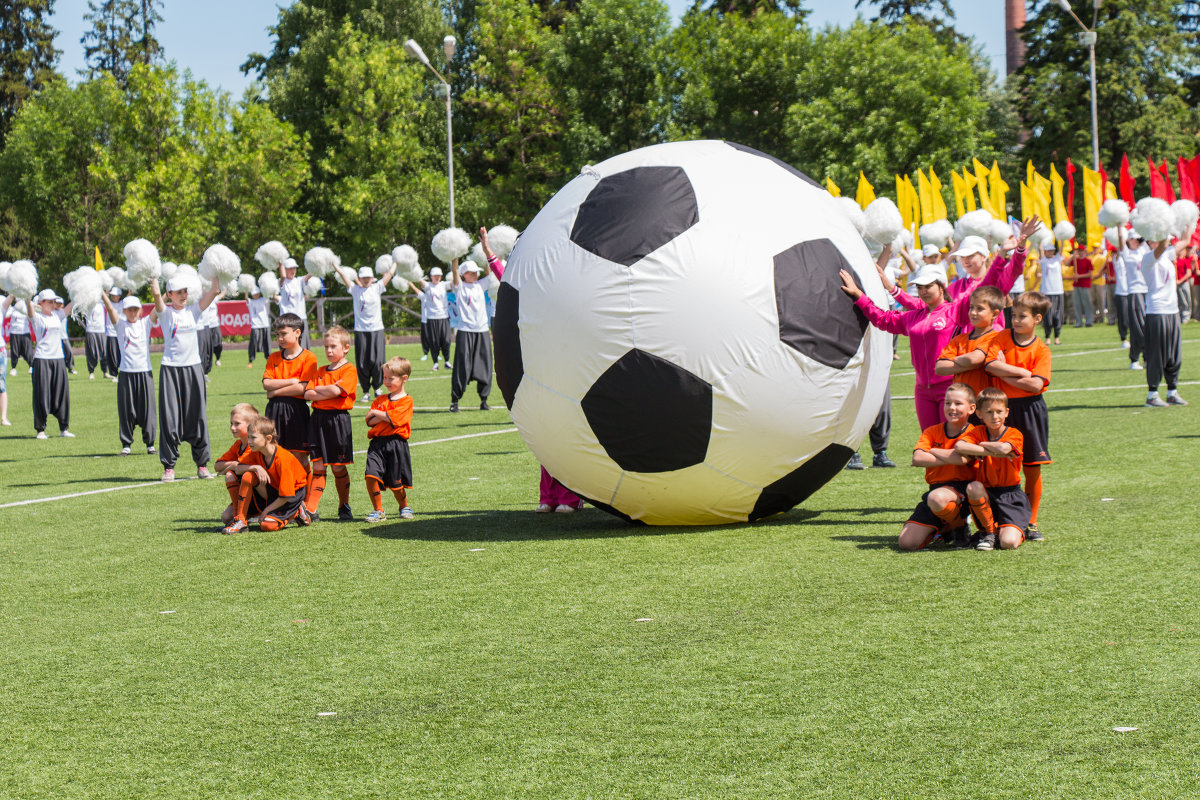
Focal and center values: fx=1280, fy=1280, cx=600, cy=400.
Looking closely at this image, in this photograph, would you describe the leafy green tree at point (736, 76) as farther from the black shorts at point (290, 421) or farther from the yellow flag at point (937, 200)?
the black shorts at point (290, 421)

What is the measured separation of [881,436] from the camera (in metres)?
10.8

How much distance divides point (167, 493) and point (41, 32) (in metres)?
55.6

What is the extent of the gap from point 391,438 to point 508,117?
41.0 meters

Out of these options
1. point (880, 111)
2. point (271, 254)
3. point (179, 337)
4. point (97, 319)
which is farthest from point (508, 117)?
point (179, 337)

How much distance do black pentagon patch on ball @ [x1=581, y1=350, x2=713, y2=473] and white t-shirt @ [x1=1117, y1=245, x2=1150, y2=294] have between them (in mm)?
12914

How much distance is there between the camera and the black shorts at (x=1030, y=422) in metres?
7.51

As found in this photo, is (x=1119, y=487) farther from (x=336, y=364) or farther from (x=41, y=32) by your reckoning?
(x=41, y=32)

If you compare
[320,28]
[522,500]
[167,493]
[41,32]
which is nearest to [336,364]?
[522,500]

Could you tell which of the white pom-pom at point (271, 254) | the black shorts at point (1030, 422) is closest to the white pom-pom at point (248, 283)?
the white pom-pom at point (271, 254)

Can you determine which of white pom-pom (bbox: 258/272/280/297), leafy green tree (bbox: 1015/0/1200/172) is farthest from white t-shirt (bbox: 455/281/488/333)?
leafy green tree (bbox: 1015/0/1200/172)

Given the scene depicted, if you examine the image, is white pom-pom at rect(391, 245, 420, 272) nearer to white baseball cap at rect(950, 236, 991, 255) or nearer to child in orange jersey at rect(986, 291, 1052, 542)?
white baseball cap at rect(950, 236, 991, 255)

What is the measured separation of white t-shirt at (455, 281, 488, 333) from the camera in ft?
59.3

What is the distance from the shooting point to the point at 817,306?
291 inches

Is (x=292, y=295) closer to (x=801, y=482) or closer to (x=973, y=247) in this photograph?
(x=973, y=247)
